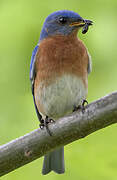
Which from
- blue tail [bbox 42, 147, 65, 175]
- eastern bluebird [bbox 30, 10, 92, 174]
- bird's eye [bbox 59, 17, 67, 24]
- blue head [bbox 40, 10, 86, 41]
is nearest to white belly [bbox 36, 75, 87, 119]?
eastern bluebird [bbox 30, 10, 92, 174]

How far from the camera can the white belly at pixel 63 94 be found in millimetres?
4652

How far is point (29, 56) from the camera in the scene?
509cm

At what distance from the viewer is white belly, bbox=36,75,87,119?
465 centimetres

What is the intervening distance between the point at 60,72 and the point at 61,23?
3.16 ft

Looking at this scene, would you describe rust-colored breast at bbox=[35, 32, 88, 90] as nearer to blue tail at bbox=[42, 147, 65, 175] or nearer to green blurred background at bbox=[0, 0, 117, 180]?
green blurred background at bbox=[0, 0, 117, 180]

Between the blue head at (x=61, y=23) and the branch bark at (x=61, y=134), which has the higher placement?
the blue head at (x=61, y=23)

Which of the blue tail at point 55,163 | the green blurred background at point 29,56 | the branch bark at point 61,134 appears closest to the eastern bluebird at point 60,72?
the blue tail at point 55,163

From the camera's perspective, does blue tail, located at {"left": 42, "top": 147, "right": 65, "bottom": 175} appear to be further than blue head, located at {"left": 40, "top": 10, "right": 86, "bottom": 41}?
No

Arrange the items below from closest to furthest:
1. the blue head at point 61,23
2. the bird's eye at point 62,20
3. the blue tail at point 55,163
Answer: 1. the blue tail at point 55,163
2. the blue head at point 61,23
3. the bird's eye at point 62,20

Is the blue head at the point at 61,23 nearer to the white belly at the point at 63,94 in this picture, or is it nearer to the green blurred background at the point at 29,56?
the green blurred background at the point at 29,56

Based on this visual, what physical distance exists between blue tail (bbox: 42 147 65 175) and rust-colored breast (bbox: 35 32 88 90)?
3.52 ft

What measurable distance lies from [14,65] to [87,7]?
4.38ft

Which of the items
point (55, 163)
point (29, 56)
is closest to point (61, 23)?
point (29, 56)

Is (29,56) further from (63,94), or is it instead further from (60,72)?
(63,94)
